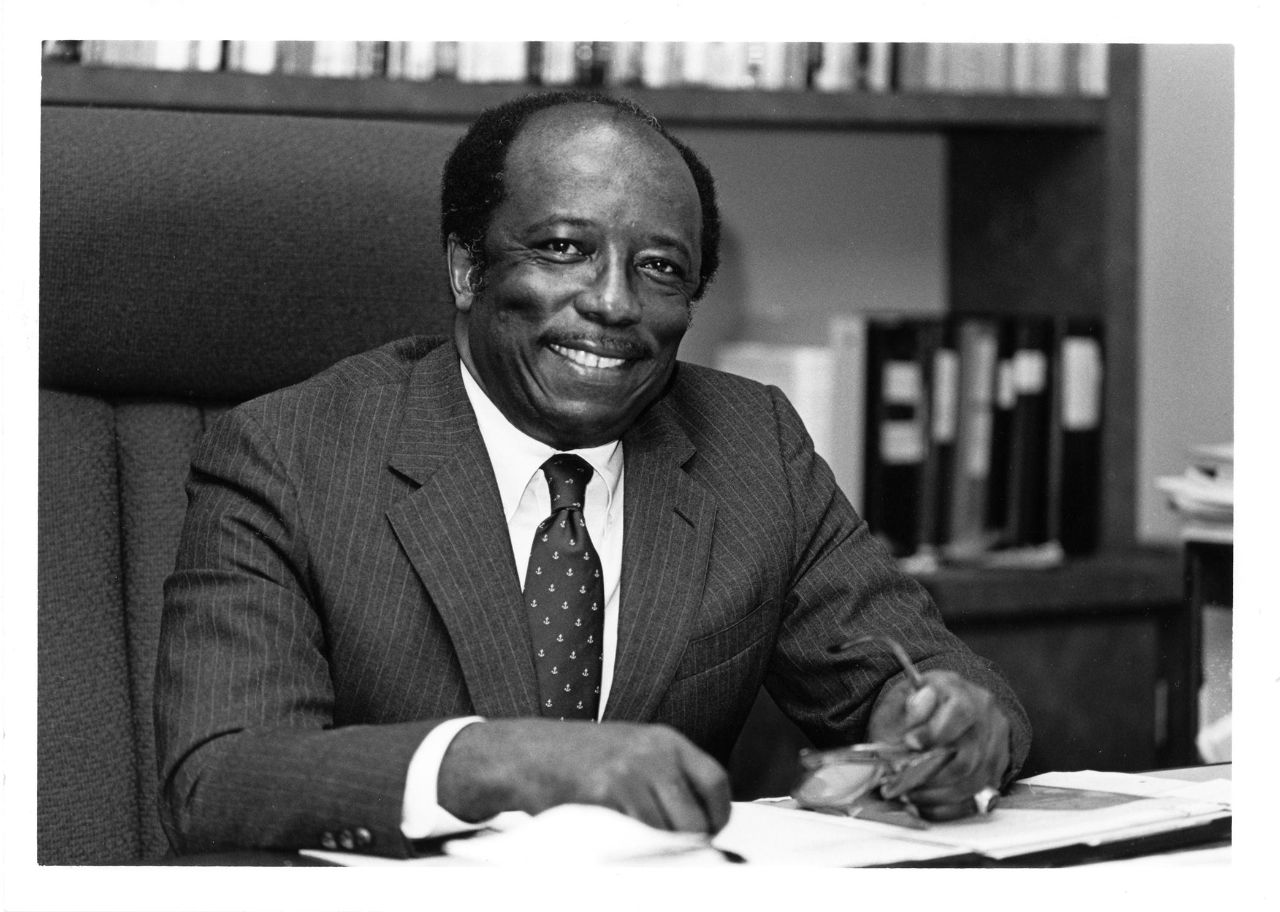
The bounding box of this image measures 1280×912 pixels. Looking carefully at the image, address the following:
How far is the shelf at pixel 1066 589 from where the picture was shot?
202 cm

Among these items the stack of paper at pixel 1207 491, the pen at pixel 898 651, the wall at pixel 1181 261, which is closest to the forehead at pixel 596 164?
the pen at pixel 898 651

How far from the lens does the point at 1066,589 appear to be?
6.79 feet

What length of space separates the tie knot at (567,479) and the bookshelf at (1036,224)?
83 cm

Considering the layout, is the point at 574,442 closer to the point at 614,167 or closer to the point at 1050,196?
the point at 614,167

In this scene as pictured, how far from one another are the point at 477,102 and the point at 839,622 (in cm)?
94

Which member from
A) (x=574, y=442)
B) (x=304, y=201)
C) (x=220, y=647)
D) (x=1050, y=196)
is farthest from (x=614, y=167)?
(x=1050, y=196)

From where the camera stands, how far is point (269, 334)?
134cm

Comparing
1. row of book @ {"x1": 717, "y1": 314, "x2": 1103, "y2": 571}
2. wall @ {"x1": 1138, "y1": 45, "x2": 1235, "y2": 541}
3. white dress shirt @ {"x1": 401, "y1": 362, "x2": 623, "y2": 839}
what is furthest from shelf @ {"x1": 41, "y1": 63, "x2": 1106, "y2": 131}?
white dress shirt @ {"x1": 401, "y1": 362, "x2": 623, "y2": 839}

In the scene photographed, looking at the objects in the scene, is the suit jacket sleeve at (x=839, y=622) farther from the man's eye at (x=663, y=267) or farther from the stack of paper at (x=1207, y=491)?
the stack of paper at (x=1207, y=491)

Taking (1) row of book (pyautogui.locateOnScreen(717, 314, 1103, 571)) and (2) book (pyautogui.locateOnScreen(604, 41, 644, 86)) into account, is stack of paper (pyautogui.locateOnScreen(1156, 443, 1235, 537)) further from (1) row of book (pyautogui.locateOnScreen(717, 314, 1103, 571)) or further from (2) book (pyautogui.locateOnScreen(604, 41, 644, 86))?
(2) book (pyautogui.locateOnScreen(604, 41, 644, 86))

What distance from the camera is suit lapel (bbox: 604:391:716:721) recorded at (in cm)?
118

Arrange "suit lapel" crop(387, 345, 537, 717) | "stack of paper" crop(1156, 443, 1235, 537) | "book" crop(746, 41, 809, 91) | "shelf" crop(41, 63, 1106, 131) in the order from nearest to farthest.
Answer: "suit lapel" crop(387, 345, 537, 717) < "stack of paper" crop(1156, 443, 1235, 537) < "shelf" crop(41, 63, 1106, 131) < "book" crop(746, 41, 809, 91)

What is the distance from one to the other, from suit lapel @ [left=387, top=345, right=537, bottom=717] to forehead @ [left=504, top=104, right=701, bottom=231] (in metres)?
0.19

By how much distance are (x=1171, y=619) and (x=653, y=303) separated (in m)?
1.23
